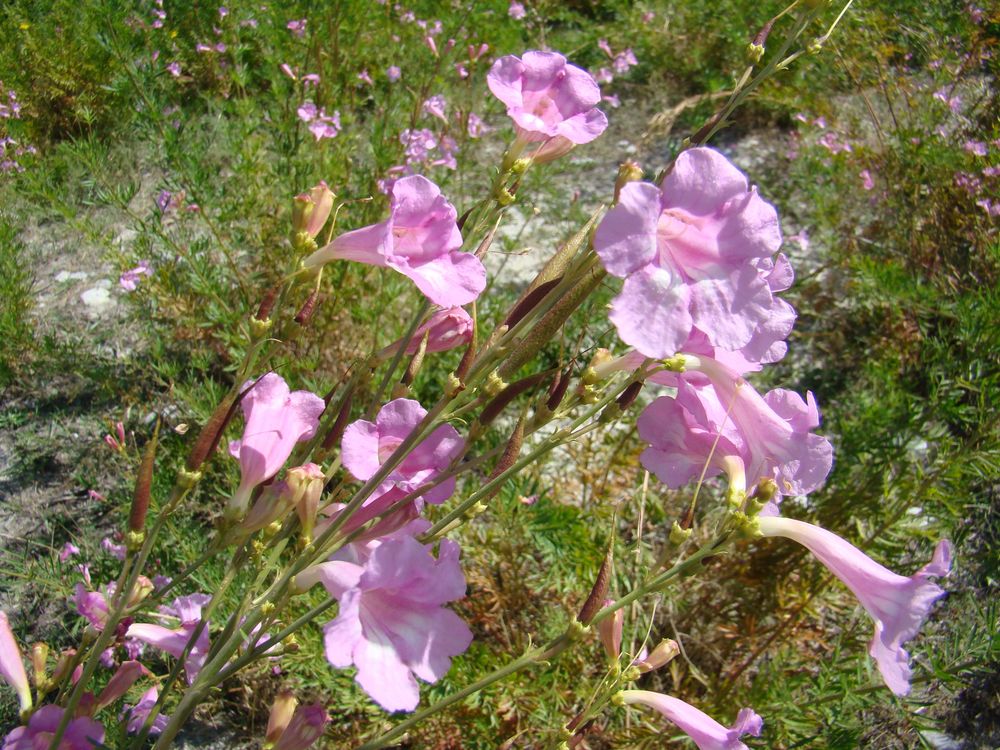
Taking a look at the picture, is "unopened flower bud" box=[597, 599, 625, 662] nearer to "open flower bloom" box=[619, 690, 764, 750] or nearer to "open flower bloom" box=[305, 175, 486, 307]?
"open flower bloom" box=[619, 690, 764, 750]

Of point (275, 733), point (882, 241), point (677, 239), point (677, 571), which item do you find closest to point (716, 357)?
point (677, 239)

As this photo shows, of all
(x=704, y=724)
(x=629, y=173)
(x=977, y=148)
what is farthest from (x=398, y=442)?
(x=977, y=148)

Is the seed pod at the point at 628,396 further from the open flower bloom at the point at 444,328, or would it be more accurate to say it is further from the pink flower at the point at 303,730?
the pink flower at the point at 303,730

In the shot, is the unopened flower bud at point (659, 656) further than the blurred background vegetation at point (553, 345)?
No

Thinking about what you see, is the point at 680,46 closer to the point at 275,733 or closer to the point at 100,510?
the point at 100,510

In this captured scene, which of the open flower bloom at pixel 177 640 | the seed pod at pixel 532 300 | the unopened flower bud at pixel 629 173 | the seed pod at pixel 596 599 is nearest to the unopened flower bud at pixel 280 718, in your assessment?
the open flower bloom at pixel 177 640

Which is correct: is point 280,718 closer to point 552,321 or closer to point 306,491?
point 306,491

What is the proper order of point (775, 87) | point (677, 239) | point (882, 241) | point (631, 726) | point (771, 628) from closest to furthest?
point (677, 239) → point (631, 726) → point (771, 628) → point (882, 241) → point (775, 87)
